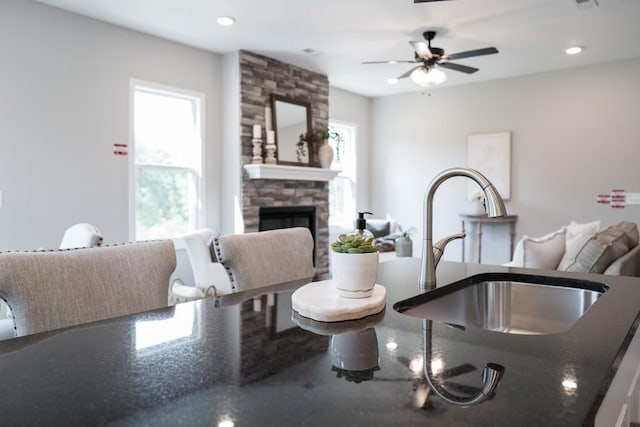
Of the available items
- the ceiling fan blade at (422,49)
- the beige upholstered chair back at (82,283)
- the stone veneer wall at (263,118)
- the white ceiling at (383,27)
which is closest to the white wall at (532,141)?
the white ceiling at (383,27)

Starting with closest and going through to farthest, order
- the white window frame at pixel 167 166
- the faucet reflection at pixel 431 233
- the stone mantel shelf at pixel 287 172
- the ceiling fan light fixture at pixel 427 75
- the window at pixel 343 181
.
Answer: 1. the faucet reflection at pixel 431 233
2. the ceiling fan light fixture at pixel 427 75
3. the white window frame at pixel 167 166
4. the stone mantel shelf at pixel 287 172
5. the window at pixel 343 181

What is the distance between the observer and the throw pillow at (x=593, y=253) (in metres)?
2.95

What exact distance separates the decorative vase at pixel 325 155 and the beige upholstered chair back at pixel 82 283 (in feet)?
15.4

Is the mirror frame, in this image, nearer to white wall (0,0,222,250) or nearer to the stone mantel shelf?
the stone mantel shelf

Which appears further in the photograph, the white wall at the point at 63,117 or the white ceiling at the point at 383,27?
the white ceiling at the point at 383,27

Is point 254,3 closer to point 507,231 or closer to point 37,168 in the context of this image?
point 37,168

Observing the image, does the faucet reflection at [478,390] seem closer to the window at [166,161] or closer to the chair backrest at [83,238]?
the chair backrest at [83,238]

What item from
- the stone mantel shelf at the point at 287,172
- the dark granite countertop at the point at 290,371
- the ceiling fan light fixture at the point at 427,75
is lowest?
the dark granite countertop at the point at 290,371

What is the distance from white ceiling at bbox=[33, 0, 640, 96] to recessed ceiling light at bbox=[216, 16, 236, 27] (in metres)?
0.05

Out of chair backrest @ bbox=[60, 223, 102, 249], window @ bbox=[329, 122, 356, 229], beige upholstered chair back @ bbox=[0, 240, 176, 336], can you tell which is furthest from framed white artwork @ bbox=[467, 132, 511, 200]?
beige upholstered chair back @ bbox=[0, 240, 176, 336]

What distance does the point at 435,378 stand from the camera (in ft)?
2.35

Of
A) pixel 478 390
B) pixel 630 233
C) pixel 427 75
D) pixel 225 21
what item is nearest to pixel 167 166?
pixel 225 21

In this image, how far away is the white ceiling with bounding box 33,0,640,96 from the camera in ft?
12.8

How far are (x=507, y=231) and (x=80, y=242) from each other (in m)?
5.19
